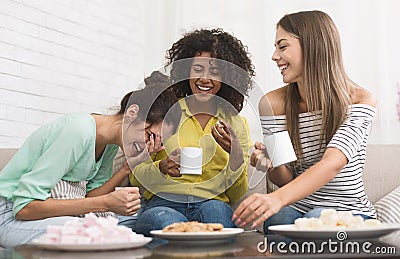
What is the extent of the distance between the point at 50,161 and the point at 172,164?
413 millimetres

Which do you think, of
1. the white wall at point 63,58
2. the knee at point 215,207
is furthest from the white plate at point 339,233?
the white wall at point 63,58

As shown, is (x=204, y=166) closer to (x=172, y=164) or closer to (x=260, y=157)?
(x=172, y=164)

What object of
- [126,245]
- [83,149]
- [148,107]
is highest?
[148,107]

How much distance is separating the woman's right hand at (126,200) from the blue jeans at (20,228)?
0.16 m

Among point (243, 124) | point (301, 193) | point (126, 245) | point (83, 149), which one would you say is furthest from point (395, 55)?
point (126, 245)

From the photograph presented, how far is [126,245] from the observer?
1251mm

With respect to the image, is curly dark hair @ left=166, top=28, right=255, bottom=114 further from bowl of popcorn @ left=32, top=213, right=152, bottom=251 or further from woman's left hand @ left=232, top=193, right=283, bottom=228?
bowl of popcorn @ left=32, top=213, right=152, bottom=251

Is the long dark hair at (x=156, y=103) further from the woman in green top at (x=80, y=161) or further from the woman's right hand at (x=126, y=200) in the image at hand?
the woman's right hand at (x=126, y=200)

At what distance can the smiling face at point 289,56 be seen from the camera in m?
2.04

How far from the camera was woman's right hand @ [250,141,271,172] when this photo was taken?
187 centimetres

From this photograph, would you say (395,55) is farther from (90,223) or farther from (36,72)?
(90,223)

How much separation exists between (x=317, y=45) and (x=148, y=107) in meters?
0.61

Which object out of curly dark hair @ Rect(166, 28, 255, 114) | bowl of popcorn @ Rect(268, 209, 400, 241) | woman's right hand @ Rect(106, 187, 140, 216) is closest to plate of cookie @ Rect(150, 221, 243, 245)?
bowl of popcorn @ Rect(268, 209, 400, 241)

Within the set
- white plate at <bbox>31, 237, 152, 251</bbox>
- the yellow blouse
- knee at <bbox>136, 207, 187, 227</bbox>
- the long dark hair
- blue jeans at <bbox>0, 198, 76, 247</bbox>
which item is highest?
the long dark hair
